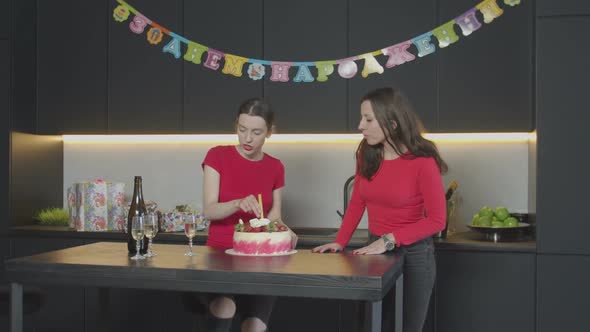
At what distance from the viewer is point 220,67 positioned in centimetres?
408

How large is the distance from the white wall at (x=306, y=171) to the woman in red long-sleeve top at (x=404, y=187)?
144cm

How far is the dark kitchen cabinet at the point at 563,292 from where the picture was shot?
3.33 meters

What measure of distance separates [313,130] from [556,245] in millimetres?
1406

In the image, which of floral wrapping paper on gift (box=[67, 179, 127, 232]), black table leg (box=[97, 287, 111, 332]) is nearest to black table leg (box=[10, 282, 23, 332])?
black table leg (box=[97, 287, 111, 332])

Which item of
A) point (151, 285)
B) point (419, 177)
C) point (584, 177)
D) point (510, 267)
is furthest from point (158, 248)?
point (584, 177)

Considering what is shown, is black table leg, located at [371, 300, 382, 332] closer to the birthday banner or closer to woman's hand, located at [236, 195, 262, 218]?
woman's hand, located at [236, 195, 262, 218]

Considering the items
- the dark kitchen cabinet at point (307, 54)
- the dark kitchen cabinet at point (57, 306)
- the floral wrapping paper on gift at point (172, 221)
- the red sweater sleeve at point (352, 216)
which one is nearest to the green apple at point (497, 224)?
the dark kitchen cabinet at point (307, 54)

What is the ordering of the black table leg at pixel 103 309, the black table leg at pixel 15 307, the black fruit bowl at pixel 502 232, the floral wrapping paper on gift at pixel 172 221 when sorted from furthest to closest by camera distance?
the floral wrapping paper on gift at pixel 172 221 → the black fruit bowl at pixel 502 232 → the black table leg at pixel 103 309 → the black table leg at pixel 15 307

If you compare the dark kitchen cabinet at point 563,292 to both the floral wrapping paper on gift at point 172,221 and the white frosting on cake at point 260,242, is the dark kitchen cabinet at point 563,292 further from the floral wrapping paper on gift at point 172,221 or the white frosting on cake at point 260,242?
the floral wrapping paper on gift at point 172,221

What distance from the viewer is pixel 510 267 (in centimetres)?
343

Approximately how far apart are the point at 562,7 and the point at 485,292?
4.60 ft

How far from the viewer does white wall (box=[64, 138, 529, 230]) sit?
4039 millimetres

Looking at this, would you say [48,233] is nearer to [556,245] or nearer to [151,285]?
[151,285]

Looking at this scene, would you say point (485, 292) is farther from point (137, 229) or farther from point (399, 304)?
point (137, 229)
